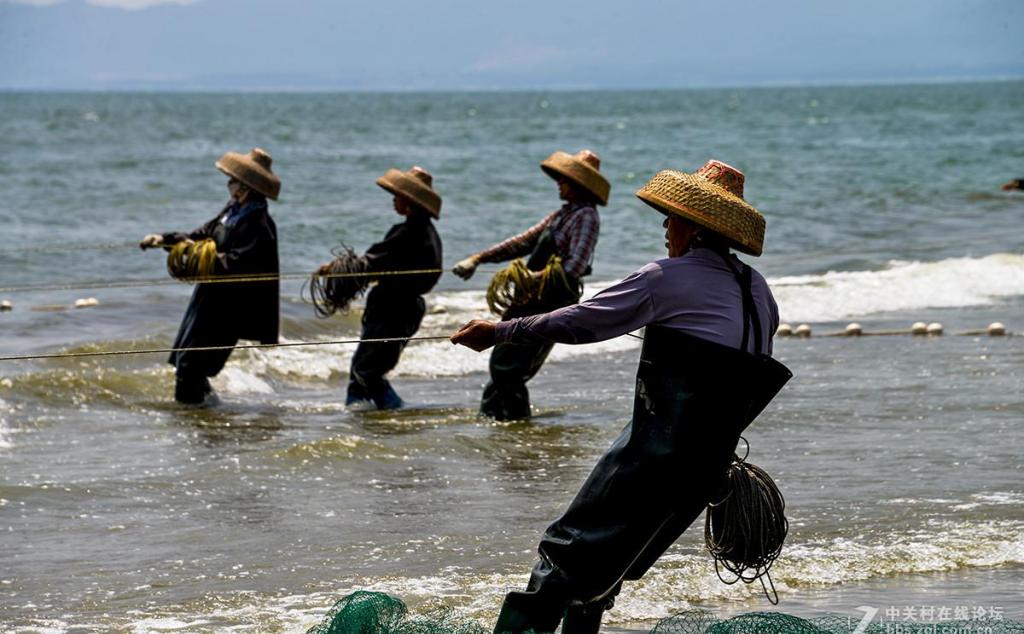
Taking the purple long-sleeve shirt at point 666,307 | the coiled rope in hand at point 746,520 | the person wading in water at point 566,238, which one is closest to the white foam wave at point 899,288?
the person wading in water at point 566,238

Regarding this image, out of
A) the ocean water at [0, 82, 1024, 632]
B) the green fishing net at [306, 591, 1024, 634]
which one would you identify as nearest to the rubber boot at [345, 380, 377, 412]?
the ocean water at [0, 82, 1024, 632]

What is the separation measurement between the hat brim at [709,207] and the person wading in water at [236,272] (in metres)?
5.66

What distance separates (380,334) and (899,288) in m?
8.53

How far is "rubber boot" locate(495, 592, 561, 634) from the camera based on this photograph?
15.7ft

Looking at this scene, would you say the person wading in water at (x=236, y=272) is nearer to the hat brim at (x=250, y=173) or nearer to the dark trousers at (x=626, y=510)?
the hat brim at (x=250, y=173)

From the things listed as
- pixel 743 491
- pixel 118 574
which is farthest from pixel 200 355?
pixel 743 491

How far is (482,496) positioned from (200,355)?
3.29 m

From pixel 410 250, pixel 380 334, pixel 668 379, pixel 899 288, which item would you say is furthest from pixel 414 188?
pixel 899 288

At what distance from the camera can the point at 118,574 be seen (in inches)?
261

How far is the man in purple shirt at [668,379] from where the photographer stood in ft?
15.1

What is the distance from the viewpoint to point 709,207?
4.68 m

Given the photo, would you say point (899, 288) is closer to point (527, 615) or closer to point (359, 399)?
point (359, 399)

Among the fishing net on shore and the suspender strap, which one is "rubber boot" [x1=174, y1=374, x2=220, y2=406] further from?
the suspender strap

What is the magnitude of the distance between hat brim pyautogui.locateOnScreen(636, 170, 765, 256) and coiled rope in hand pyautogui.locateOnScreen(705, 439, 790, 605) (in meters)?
0.73
